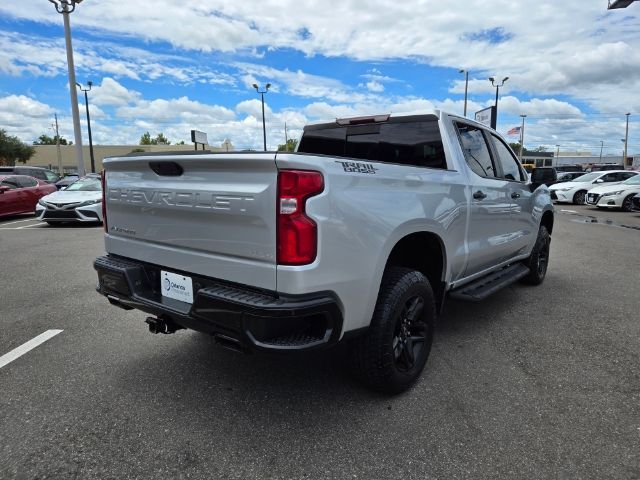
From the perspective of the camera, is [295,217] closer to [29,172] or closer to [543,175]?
[543,175]

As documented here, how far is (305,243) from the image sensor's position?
2184 millimetres

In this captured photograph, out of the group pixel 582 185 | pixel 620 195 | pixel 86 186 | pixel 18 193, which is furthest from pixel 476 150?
pixel 582 185

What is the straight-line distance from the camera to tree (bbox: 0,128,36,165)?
188 feet

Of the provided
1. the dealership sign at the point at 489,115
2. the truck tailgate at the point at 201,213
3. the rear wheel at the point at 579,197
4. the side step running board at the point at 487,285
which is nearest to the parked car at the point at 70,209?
the truck tailgate at the point at 201,213

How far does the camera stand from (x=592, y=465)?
7.36 ft

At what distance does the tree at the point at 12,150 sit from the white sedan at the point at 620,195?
64.5m

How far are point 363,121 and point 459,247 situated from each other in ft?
4.66

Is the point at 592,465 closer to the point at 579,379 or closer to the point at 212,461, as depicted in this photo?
the point at 579,379

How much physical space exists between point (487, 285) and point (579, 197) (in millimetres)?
18964

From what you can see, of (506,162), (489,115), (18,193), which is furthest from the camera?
(489,115)

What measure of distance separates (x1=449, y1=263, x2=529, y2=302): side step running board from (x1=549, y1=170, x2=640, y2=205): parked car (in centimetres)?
1763

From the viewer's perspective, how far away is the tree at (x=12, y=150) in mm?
57188

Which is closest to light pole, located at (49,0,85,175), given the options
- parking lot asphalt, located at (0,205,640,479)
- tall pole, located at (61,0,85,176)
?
tall pole, located at (61,0,85,176)

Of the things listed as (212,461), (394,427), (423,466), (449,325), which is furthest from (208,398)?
(449,325)
